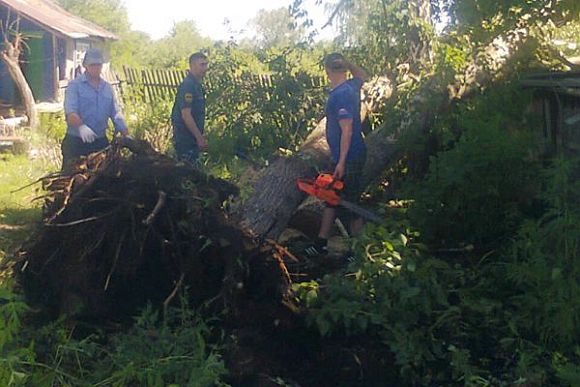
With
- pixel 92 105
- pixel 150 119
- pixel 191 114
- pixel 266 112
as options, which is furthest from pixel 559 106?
pixel 150 119

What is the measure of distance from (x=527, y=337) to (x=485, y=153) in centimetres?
160

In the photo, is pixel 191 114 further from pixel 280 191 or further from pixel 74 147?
pixel 280 191

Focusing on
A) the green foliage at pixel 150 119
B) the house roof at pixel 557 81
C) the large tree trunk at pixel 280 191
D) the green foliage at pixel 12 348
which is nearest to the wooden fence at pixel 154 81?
the green foliage at pixel 150 119

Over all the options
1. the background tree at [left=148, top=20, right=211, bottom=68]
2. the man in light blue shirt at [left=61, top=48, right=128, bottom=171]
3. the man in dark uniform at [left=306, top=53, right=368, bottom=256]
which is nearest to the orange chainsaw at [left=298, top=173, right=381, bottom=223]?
the man in dark uniform at [left=306, top=53, right=368, bottom=256]

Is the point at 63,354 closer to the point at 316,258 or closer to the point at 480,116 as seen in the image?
the point at 316,258

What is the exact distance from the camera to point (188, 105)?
779cm

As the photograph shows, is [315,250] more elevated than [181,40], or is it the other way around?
[181,40]

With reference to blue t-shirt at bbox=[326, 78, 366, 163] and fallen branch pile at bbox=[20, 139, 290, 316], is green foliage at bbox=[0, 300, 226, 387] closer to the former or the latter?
fallen branch pile at bbox=[20, 139, 290, 316]

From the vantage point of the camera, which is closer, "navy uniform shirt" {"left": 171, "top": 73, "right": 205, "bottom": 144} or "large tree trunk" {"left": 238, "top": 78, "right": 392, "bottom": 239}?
"large tree trunk" {"left": 238, "top": 78, "right": 392, "bottom": 239}

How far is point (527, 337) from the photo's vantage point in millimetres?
4863

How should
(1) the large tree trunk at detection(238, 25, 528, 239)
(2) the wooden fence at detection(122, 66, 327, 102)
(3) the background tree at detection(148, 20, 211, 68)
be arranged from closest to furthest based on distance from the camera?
(1) the large tree trunk at detection(238, 25, 528, 239)
(2) the wooden fence at detection(122, 66, 327, 102)
(3) the background tree at detection(148, 20, 211, 68)

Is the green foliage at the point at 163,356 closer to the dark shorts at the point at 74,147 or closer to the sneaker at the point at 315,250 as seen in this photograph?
the sneaker at the point at 315,250

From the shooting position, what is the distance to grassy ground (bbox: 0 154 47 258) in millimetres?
7172

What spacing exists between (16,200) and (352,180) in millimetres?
4111
